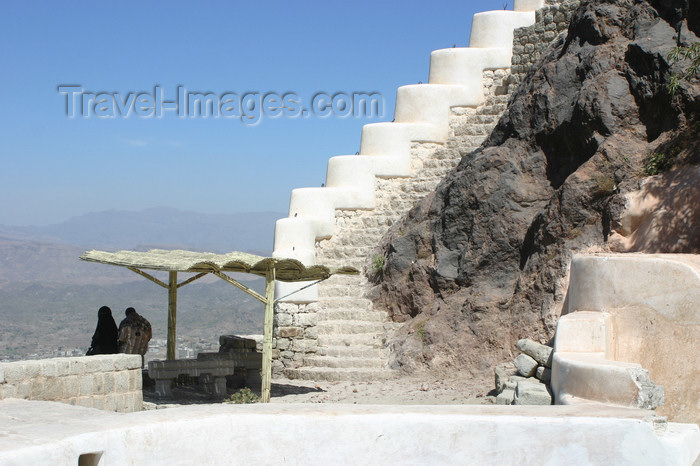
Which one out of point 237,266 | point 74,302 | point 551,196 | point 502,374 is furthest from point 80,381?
point 74,302

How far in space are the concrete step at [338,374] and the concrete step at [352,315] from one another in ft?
4.00

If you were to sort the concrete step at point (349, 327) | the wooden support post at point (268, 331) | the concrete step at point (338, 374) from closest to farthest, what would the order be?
the wooden support post at point (268, 331)
the concrete step at point (338, 374)
the concrete step at point (349, 327)

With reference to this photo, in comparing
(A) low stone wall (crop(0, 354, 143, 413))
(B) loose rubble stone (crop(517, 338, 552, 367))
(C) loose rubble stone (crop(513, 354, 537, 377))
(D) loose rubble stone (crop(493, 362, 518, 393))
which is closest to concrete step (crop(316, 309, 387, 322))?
(D) loose rubble stone (crop(493, 362, 518, 393))

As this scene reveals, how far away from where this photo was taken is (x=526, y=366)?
960 centimetres

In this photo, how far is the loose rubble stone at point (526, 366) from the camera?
31.4ft

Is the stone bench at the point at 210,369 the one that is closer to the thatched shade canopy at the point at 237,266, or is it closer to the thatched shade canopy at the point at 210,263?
the thatched shade canopy at the point at 237,266

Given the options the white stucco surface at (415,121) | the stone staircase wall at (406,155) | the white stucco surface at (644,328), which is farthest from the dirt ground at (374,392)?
the white stucco surface at (415,121)

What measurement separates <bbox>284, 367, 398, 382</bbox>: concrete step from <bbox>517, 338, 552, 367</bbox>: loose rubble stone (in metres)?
3.00

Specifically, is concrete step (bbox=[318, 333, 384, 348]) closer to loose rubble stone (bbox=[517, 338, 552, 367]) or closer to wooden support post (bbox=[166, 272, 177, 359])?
wooden support post (bbox=[166, 272, 177, 359])

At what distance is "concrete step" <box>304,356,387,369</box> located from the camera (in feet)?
42.4

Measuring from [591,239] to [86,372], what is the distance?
669cm

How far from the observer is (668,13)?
12617 millimetres

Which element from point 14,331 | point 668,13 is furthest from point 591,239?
point 14,331

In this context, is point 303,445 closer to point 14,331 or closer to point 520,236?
point 520,236
